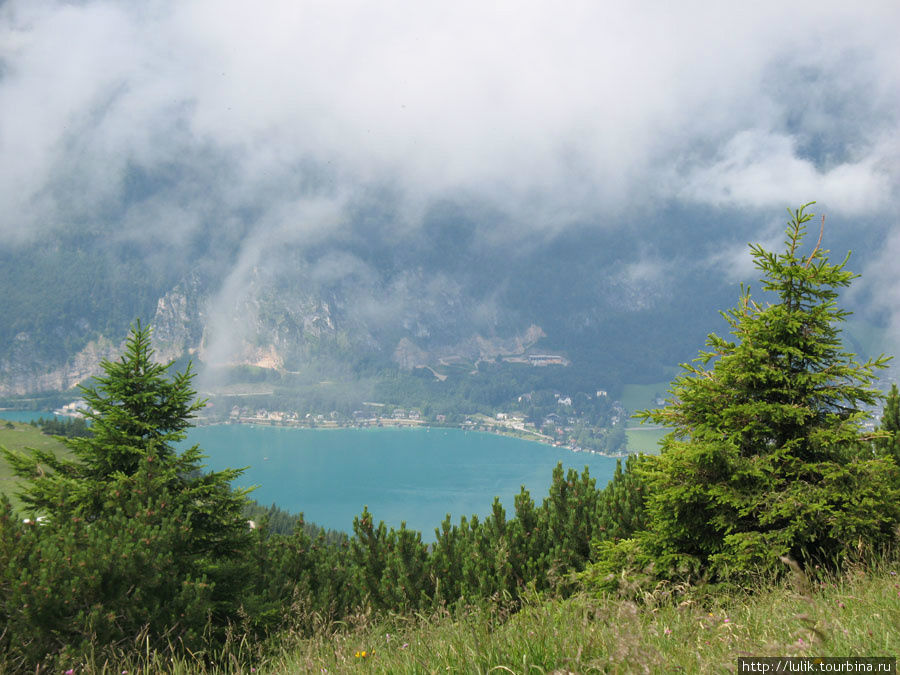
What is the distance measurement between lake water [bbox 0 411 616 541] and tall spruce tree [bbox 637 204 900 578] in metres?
72.4

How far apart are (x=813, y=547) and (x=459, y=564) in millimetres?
5900

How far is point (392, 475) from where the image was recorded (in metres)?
141

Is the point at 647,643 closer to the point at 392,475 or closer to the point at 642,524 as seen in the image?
the point at 642,524

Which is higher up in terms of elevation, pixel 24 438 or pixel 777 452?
pixel 24 438

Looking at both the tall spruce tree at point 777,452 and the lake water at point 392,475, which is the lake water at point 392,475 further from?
the tall spruce tree at point 777,452

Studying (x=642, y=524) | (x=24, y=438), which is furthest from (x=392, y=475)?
(x=642, y=524)

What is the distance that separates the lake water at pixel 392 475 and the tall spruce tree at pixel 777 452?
72438mm

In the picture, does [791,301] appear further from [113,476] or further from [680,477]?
[113,476]

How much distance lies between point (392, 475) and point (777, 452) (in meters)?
140

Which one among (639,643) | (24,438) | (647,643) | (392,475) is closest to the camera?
(639,643)

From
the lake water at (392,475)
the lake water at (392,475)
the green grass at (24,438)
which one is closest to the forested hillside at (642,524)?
the lake water at (392,475)

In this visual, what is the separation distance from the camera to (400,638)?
12.7 feet

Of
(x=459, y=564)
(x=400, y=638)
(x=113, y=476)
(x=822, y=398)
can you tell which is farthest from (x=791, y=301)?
(x=113, y=476)

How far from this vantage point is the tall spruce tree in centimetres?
573
